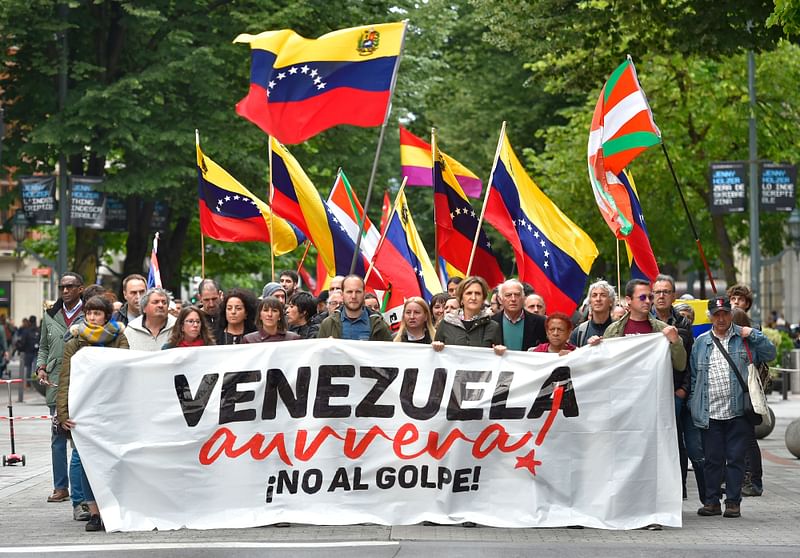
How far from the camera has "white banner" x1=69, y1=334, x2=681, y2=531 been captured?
1062cm

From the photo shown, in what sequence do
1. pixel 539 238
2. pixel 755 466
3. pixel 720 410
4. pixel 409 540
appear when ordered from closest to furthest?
pixel 409 540, pixel 720 410, pixel 755 466, pixel 539 238

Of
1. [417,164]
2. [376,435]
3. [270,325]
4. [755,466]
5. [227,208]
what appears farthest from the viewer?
[417,164]

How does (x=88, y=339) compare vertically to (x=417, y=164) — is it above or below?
below

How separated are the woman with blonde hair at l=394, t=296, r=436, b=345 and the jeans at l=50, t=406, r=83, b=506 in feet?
7.90

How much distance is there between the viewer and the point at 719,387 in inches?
455

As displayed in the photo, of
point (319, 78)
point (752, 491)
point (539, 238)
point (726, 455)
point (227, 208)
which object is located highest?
point (319, 78)

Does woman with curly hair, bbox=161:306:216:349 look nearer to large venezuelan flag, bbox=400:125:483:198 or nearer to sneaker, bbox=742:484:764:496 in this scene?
sneaker, bbox=742:484:764:496

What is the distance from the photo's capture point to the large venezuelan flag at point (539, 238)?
15.7 meters

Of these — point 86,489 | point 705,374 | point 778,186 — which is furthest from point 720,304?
point 778,186

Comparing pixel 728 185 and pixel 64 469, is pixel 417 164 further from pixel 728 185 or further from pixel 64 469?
pixel 728 185

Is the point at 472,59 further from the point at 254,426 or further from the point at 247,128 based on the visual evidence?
the point at 254,426

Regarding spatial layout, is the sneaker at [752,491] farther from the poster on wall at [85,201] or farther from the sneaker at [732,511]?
the poster on wall at [85,201]

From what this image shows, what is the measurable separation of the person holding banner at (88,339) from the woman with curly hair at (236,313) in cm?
81

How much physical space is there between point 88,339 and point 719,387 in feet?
14.6
